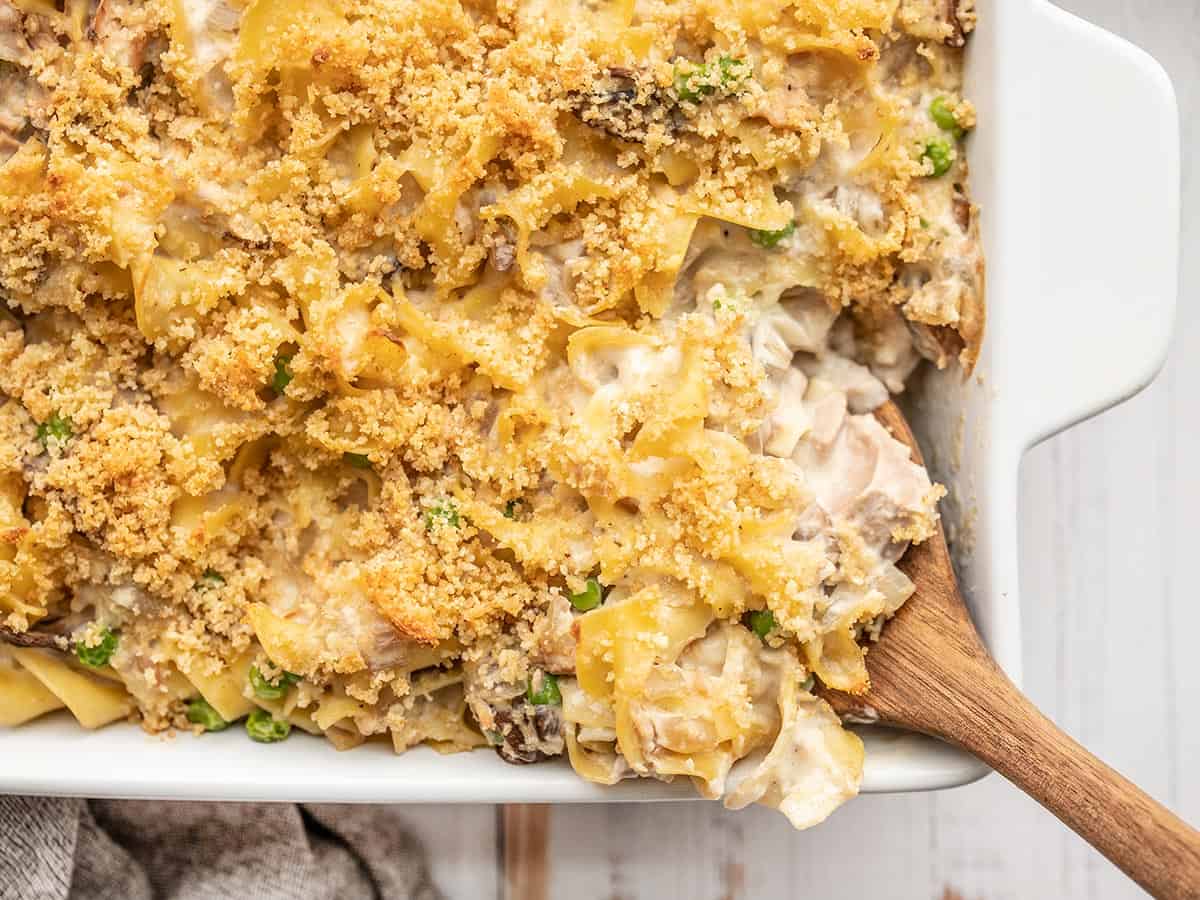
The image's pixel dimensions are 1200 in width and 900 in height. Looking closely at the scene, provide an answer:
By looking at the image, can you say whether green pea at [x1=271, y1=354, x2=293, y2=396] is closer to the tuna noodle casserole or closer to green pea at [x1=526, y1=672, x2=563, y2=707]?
the tuna noodle casserole

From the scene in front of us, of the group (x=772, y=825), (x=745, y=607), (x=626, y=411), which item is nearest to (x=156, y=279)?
(x=626, y=411)

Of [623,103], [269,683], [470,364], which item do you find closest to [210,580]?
[269,683]

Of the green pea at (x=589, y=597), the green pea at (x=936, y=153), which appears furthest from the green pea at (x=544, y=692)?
the green pea at (x=936, y=153)

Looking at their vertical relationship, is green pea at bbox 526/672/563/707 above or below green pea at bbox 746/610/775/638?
below

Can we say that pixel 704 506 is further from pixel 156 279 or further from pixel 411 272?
pixel 156 279

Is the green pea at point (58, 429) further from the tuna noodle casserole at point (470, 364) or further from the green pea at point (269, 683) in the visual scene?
the green pea at point (269, 683)

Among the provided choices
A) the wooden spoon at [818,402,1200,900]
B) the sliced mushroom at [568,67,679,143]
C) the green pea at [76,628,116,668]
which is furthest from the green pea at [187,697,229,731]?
the sliced mushroom at [568,67,679,143]

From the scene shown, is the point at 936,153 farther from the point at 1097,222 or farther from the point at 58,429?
the point at 58,429
